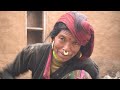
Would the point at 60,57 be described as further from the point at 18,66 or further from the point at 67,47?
the point at 18,66

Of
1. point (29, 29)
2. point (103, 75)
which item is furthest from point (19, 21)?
point (103, 75)

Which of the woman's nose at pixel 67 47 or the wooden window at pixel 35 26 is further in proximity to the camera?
the wooden window at pixel 35 26

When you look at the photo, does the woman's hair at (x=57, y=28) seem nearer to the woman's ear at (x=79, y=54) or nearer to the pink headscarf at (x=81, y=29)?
the pink headscarf at (x=81, y=29)

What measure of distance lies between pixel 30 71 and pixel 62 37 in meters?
0.29

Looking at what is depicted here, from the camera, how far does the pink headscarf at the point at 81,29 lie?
215 cm

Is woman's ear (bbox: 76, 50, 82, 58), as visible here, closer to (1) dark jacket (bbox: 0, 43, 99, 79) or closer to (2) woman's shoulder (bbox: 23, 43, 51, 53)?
(1) dark jacket (bbox: 0, 43, 99, 79)

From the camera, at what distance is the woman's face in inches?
84.7

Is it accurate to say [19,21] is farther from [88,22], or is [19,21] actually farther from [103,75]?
[103,75]

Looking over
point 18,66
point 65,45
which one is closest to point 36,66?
point 18,66

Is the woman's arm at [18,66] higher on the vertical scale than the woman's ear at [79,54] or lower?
lower

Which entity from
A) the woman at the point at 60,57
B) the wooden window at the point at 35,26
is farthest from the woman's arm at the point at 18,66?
the wooden window at the point at 35,26

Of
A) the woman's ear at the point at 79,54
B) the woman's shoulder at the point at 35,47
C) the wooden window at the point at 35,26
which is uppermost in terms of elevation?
the wooden window at the point at 35,26

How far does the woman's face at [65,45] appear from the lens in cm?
215
